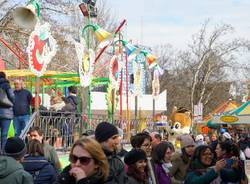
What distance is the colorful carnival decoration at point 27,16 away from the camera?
9031 millimetres

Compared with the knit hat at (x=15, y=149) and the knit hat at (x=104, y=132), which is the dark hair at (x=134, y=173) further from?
the knit hat at (x=15, y=149)

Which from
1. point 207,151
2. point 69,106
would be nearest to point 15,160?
point 207,151

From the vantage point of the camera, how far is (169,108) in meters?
54.8

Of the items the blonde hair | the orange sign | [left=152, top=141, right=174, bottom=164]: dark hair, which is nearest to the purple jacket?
[left=152, top=141, right=174, bottom=164]: dark hair

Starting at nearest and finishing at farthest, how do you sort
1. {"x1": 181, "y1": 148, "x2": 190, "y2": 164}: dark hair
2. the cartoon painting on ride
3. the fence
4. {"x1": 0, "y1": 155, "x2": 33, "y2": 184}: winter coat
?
{"x1": 0, "y1": 155, "x2": 33, "y2": 184}: winter coat
{"x1": 181, "y1": 148, "x2": 190, "y2": 164}: dark hair
the cartoon painting on ride
the fence

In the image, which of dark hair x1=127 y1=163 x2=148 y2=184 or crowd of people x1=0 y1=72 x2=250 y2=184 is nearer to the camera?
crowd of people x1=0 y1=72 x2=250 y2=184

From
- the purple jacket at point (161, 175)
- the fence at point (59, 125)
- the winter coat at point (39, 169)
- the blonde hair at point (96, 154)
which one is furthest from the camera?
the fence at point (59, 125)

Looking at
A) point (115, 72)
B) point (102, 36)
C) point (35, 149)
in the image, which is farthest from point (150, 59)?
point (35, 149)

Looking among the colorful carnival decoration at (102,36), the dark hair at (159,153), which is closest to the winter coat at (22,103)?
the colorful carnival decoration at (102,36)

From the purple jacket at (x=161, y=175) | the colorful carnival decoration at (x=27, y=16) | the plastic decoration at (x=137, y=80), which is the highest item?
the colorful carnival decoration at (x=27, y=16)

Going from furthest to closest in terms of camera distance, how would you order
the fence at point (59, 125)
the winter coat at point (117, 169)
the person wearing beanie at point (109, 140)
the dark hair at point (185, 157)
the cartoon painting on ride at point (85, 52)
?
the fence at point (59, 125), the cartoon painting on ride at point (85, 52), the dark hair at point (185, 157), the person wearing beanie at point (109, 140), the winter coat at point (117, 169)

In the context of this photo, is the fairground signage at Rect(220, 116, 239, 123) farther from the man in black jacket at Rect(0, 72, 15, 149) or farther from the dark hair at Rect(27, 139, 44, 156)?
the dark hair at Rect(27, 139, 44, 156)

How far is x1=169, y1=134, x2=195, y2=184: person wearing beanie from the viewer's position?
6433 millimetres

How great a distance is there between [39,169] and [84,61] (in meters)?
6.27
